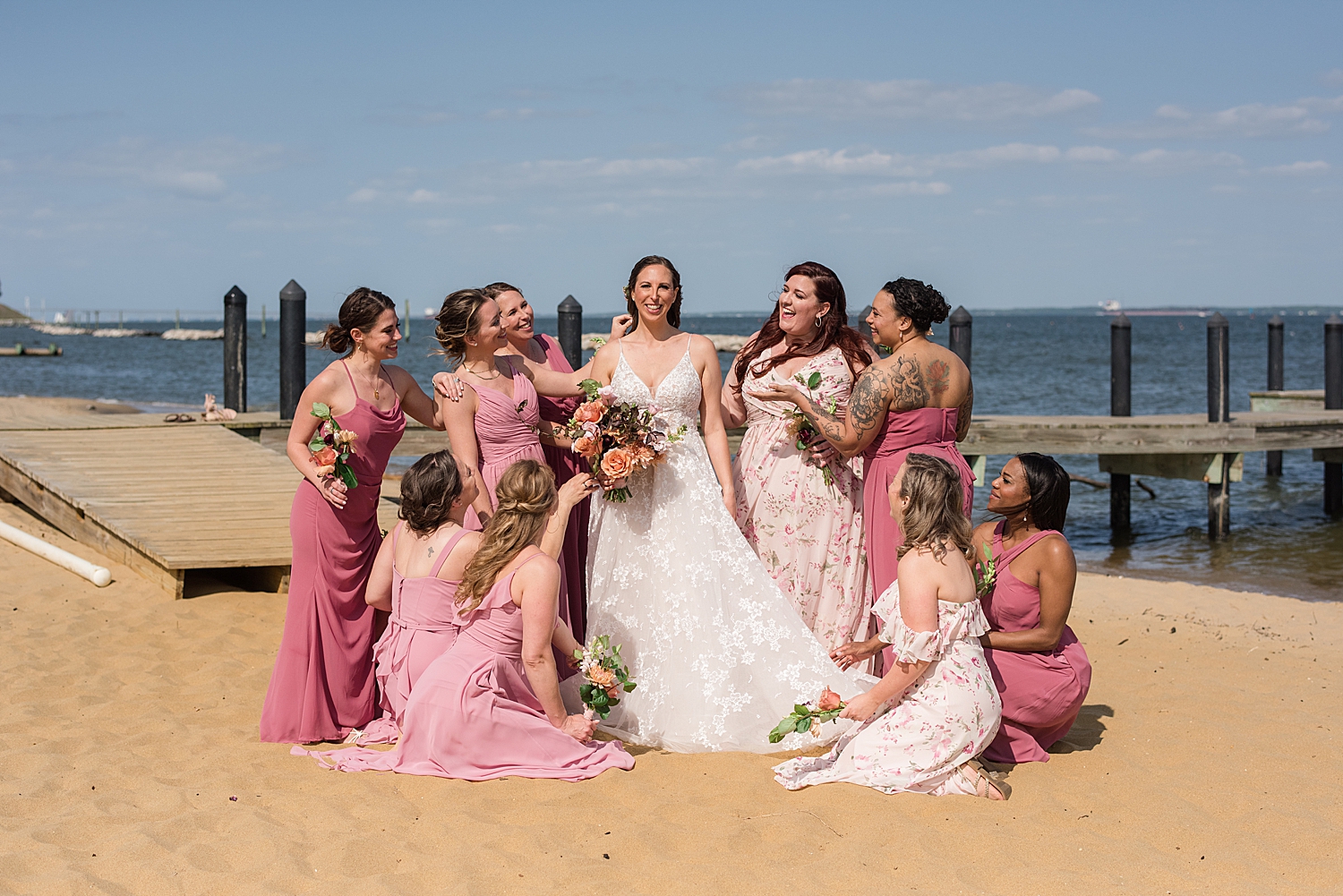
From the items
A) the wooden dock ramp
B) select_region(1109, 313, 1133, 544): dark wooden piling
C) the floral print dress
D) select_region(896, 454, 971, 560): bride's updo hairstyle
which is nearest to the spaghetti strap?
the floral print dress

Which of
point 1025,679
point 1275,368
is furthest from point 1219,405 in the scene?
point 1025,679

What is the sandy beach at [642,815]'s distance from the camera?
12.4ft

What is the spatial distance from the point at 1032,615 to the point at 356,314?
324 centimetres

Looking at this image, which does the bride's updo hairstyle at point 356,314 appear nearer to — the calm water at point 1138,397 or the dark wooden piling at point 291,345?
the calm water at point 1138,397

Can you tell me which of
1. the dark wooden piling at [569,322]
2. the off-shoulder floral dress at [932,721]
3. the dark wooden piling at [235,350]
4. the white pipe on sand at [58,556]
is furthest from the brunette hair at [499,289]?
the dark wooden piling at [235,350]

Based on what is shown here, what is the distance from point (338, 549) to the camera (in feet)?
17.3

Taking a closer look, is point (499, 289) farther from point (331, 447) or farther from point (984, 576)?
point (984, 576)

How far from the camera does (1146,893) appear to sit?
12.2 feet

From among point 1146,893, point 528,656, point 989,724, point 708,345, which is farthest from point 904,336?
point 1146,893

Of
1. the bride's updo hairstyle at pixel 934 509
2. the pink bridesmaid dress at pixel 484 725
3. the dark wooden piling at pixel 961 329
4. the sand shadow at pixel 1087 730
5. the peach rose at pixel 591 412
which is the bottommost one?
the sand shadow at pixel 1087 730

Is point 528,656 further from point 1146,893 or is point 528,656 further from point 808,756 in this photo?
point 1146,893

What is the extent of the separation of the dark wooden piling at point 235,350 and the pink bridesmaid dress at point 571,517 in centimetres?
773

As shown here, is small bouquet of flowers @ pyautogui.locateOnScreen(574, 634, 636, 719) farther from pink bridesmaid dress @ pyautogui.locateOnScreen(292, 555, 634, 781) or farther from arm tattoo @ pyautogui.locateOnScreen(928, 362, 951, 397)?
arm tattoo @ pyautogui.locateOnScreen(928, 362, 951, 397)

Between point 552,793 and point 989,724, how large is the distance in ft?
5.63
